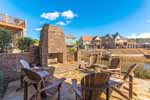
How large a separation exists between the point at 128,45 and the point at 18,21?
39163mm

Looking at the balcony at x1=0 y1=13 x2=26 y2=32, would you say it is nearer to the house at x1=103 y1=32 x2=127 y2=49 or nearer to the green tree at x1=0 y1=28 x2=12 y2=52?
the green tree at x1=0 y1=28 x2=12 y2=52

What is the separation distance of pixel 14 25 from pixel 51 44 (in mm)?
7961

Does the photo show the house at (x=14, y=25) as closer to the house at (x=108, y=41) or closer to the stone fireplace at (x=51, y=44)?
the stone fireplace at (x=51, y=44)

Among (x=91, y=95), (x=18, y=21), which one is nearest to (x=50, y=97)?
(x=91, y=95)

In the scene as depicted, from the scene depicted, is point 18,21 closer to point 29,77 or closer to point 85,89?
point 29,77

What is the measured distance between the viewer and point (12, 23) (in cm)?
1427

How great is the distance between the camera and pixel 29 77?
3496 millimetres

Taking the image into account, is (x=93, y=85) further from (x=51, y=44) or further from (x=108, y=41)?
(x=108, y=41)

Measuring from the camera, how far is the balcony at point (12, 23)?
1325 cm

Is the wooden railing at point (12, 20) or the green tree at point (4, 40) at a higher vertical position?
the wooden railing at point (12, 20)

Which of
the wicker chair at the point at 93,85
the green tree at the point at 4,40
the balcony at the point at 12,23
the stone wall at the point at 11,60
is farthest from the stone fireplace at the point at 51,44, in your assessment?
the balcony at the point at 12,23

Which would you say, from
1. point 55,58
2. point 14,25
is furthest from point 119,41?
point 55,58

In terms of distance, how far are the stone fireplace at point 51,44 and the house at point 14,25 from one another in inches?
208

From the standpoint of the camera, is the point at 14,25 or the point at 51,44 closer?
the point at 51,44
